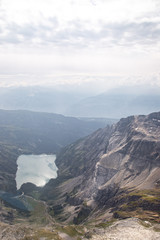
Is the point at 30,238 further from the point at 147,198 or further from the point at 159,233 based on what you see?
the point at 147,198

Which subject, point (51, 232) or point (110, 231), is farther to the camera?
point (51, 232)

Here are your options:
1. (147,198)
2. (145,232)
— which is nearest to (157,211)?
(147,198)

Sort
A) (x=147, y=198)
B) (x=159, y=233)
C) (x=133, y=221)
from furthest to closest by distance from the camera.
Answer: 1. (x=147, y=198)
2. (x=133, y=221)
3. (x=159, y=233)

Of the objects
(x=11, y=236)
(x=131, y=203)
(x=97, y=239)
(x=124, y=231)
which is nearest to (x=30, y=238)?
(x=11, y=236)

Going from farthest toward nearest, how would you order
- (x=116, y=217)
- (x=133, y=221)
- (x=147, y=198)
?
(x=147, y=198)
(x=116, y=217)
(x=133, y=221)

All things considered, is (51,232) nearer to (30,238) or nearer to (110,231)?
(30,238)

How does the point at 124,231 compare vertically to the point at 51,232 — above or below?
above

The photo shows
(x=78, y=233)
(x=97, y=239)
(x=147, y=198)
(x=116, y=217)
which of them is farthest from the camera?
(x=147, y=198)

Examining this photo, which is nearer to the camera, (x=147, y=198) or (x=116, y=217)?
(x=116, y=217)

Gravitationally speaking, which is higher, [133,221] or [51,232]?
[133,221]
